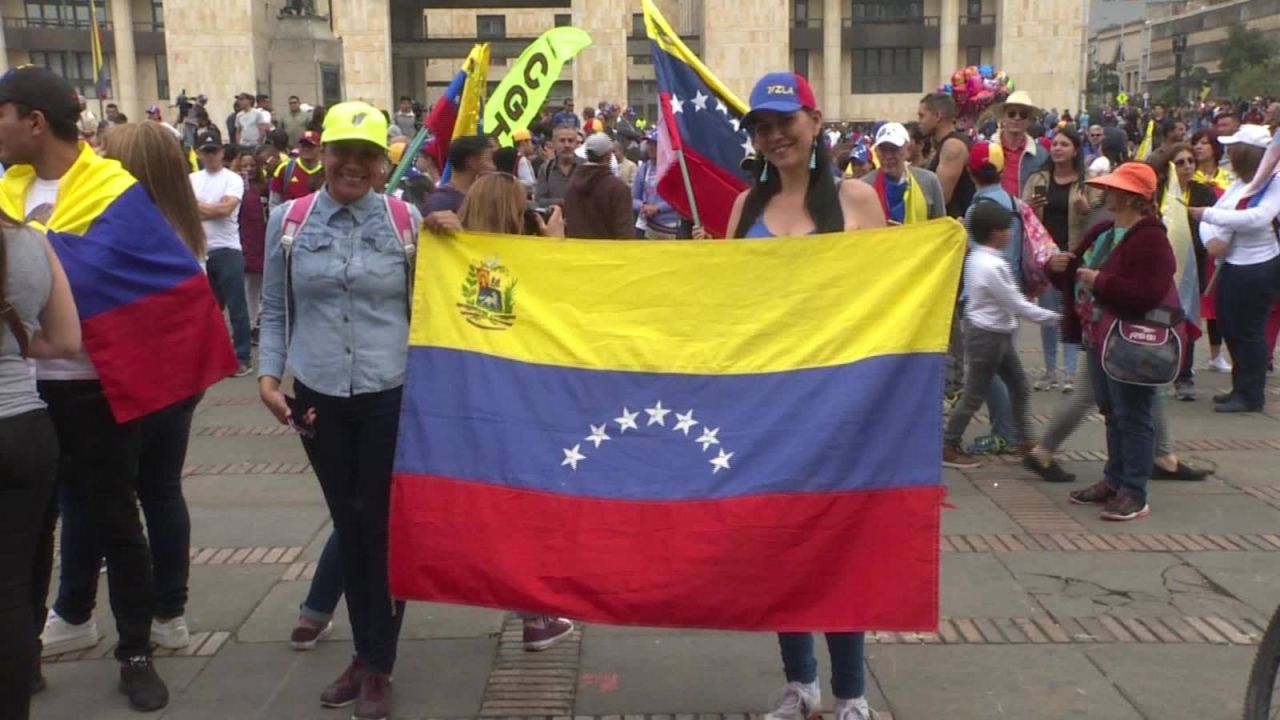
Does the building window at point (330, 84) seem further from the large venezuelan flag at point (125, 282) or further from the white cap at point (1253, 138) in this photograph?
the large venezuelan flag at point (125, 282)

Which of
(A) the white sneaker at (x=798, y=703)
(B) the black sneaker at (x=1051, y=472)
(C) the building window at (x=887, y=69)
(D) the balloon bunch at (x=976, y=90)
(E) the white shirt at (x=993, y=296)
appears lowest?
(B) the black sneaker at (x=1051, y=472)

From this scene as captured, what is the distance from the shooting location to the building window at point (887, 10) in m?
76.1

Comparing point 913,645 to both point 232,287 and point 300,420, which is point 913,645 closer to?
point 300,420

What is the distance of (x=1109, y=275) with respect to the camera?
6.61 metres

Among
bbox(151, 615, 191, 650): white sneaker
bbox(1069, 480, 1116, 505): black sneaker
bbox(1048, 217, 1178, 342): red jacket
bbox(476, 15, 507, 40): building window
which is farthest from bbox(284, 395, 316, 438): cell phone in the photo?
bbox(476, 15, 507, 40): building window

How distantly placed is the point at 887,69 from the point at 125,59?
43.1m

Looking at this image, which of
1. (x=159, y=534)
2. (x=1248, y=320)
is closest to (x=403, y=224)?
(x=159, y=534)

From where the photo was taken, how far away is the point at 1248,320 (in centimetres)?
939

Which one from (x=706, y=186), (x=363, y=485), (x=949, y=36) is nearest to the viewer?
(x=363, y=485)

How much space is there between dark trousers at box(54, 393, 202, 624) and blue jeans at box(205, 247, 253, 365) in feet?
19.2

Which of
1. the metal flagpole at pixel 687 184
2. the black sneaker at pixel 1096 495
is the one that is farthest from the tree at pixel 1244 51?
the metal flagpole at pixel 687 184

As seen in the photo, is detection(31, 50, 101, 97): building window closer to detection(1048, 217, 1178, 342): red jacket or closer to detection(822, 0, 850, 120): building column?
detection(822, 0, 850, 120): building column

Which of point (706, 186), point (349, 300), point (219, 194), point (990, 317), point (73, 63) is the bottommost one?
point (990, 317)

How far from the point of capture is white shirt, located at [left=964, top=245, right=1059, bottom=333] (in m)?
7.46
